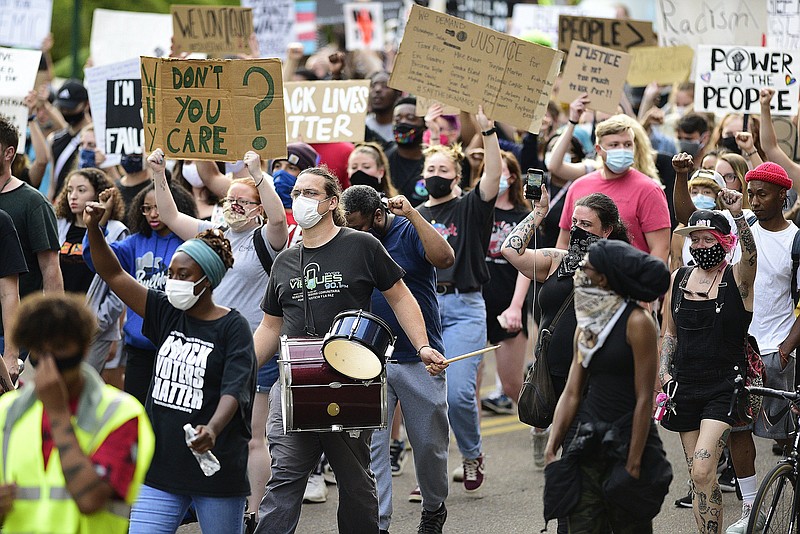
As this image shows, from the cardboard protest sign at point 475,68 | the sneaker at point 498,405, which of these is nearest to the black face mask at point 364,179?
the cardboard protest sign at point 475,68

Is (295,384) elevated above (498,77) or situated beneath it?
situated beneath

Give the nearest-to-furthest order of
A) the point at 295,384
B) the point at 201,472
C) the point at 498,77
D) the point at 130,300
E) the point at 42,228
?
the point at 201,472, the point at 130,300, the point at 295,384, the point at 42,228, the point at 498,77

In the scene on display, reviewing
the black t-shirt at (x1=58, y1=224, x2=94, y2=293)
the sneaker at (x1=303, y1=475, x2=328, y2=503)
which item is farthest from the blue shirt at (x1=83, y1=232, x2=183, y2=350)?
the sneaker at (x1=303, y1=475, x2=328, y2=503)

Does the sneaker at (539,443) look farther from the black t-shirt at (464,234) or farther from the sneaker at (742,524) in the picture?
the sneaker at (742,524)

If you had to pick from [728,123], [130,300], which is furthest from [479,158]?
[130,300]

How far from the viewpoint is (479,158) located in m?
9.98

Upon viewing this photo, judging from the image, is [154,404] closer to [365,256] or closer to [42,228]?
[365,256]

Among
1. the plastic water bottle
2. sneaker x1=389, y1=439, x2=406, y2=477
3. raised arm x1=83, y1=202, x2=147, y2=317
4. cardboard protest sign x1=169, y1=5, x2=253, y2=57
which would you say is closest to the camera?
the plastic water bottle

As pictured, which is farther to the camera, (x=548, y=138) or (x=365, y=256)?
(x=548, y=138)

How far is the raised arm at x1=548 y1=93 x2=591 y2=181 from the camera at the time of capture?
9.42 meters

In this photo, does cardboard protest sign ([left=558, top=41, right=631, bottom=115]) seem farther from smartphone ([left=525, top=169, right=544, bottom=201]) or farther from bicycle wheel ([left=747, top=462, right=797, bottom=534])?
bicycle wheel ([left=747, top=462, right=797, bottom=534])

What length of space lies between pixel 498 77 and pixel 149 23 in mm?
5580

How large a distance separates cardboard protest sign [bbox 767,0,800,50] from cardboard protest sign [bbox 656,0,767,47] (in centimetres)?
98

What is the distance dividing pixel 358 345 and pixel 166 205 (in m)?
2.01
